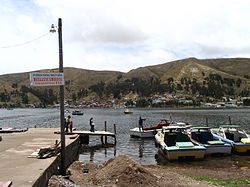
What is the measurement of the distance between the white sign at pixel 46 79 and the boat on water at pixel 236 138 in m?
18.4

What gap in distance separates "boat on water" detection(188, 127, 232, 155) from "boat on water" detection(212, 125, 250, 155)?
757mm

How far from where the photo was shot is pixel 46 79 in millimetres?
A: 16344

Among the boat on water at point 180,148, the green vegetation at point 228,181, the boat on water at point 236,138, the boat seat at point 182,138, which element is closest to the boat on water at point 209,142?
the boat on water at point 236,138

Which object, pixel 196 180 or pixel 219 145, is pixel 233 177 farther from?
pixel 219 145

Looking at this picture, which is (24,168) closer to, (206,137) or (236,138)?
(206,137)

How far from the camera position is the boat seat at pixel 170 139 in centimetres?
2980

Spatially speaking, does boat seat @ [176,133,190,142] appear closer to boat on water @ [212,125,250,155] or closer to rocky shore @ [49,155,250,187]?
boat on water @ [212,125,250,155]

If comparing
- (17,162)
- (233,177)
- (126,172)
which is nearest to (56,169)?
(17,162)

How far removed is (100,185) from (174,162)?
11.1 metres

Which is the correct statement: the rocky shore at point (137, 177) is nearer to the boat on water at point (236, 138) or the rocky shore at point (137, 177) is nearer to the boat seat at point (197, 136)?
the boat on water at point (236, 138)

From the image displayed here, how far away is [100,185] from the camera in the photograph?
16.8 metres

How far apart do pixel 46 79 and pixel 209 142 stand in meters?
17.8

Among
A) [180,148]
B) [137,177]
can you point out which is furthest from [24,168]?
[180,148]

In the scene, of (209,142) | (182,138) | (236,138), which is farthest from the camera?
(236,138)
